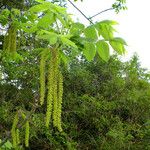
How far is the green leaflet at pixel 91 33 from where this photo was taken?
7.35 feet

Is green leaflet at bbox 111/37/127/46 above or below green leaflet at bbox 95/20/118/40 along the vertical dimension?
below

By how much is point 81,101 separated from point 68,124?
3.36 feet

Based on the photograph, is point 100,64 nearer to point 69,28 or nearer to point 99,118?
point 99,118

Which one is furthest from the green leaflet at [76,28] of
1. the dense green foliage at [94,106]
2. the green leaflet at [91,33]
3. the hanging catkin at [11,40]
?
the dense green foliage at [94,106]

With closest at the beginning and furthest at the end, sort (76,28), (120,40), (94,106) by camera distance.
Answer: (120,40), (76,28), (94,106)

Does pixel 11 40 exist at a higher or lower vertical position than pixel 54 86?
higher

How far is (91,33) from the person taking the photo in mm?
2248

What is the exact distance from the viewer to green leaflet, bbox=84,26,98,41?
7.35 ft

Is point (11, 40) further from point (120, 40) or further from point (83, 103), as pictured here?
point (83, 103)

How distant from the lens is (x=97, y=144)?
1170 cm

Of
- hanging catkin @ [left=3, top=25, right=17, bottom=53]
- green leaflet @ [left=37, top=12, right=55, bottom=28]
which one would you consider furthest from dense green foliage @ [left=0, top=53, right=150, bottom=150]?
green leaflet @ [left=37, top=12, right=55, bottom=28]

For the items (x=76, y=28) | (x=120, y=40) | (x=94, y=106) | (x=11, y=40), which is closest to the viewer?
(x=120, y=40)

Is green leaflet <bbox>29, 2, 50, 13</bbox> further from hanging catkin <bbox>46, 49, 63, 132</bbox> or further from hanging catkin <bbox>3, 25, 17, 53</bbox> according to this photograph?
hanging catkin <bbox>3, 25, 17, 53</bbox>

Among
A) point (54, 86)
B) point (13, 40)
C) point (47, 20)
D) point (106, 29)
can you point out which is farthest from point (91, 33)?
point (13, 40)
